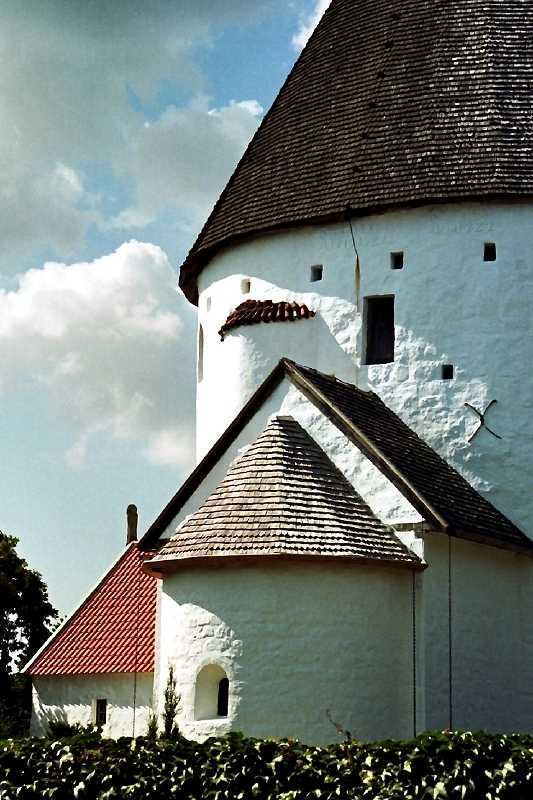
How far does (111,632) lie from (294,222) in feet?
23.8

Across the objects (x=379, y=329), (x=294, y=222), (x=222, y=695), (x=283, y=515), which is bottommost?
(x=222, y=695)

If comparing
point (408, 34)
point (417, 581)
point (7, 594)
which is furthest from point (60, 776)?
point (7, 594)

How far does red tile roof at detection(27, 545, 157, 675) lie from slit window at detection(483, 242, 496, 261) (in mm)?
6787

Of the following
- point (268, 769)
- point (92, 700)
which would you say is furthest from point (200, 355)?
point (268, 769)

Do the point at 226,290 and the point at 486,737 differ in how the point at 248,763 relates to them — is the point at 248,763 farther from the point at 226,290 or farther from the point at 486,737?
the point at 226,290

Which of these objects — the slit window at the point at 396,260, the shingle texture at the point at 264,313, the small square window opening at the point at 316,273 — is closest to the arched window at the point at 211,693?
the shingle texture at the point at 264,313

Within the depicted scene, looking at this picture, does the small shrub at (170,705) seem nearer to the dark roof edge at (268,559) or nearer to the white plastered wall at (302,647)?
the white plastered wall at (302,647)

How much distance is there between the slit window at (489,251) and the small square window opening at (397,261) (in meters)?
1.24

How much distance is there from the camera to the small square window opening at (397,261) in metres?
19.9

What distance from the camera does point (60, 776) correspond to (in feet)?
45.0

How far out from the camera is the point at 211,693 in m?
16.3

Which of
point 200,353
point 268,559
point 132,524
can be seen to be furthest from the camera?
point 132,524

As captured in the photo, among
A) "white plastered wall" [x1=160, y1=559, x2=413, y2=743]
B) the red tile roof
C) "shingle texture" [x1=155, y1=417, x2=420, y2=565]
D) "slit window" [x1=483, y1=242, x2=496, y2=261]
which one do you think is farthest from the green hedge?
"slit window" [x1=483, y1=242, x2=496, y2=261]

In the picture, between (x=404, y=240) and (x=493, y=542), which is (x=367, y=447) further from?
(x=404, y=240)
